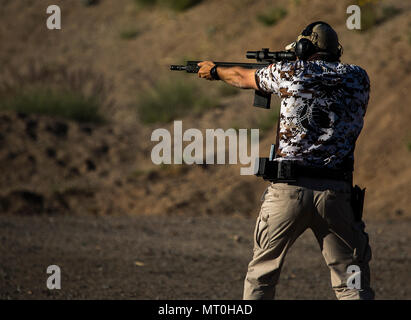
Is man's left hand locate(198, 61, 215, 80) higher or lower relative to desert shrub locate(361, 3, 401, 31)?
lower

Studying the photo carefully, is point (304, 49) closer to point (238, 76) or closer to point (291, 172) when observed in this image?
→ point (238, 76)

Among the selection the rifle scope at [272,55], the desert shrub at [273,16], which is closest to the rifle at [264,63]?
the rifle scope at [272,55]

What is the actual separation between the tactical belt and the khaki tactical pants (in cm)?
3

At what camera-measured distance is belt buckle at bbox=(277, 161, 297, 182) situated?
12.9 feet

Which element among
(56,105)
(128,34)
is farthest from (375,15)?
(128,34)

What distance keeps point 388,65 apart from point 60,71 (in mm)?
10841

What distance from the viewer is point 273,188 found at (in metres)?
4.06

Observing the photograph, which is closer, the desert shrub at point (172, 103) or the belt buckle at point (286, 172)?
the belt buckle at point (286, 172)

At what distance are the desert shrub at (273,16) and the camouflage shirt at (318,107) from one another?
651 inches

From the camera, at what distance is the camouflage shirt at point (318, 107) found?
154 inches

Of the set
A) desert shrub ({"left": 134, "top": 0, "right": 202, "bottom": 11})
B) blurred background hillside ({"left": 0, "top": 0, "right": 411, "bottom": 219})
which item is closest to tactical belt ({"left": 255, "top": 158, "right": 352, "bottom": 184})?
blurred background hillside ({"left": 0, "top": 0, "right": 411, "bottom": 219})

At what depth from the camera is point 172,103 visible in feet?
56.3

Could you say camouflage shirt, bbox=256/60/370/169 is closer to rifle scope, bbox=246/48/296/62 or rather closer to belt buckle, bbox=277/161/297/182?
belt buckle, bbox=277/161/297/182

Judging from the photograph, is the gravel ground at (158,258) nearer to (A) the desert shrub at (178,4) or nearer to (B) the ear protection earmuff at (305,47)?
(B) the ear protection earmuff at (305,47)
